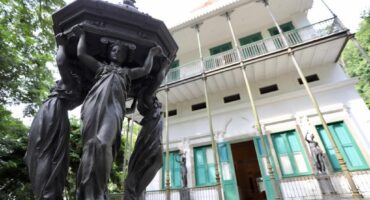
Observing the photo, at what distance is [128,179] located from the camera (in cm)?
151

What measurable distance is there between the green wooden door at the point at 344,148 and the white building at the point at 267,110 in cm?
3

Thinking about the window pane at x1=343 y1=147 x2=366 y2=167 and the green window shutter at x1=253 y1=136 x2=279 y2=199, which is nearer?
the window pane at x1=343 y1=147 x2=366 y2=167

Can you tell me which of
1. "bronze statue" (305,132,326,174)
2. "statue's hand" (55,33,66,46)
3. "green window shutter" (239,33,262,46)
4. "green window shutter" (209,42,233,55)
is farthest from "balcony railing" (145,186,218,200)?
"statue's hand" (55,33,66,46)

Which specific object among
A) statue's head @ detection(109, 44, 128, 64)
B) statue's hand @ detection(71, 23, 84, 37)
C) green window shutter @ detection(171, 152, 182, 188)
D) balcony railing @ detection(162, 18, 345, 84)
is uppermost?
balcony railing @ detection(162, 18, 345, 84)

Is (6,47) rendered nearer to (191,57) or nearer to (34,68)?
(34,68)

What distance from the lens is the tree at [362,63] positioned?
12422 mm

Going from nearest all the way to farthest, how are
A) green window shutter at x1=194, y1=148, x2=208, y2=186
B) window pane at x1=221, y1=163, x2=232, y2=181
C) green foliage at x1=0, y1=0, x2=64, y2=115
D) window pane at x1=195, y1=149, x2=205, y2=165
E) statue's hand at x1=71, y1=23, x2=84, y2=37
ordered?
1. statue's hand at x1=71, y1=23, x2=84, y2=37
2. green foliage at x1=0, y1=0, x2=64, y2=115
3. window pane at x1=221, y1=163, x2=232, y2=181
4. green window shutter at x1=194, y1=148, x2=208, y2=186
5. window pane at x1=195, y1=149, x2=205, y2=165

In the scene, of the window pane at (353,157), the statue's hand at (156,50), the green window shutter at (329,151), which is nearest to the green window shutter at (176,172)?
the green window shutter at (329,151)

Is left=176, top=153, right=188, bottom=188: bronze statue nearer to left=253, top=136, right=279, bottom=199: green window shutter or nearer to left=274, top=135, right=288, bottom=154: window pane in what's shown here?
left=253, top=136, right=279, bottom=199: green window shutter

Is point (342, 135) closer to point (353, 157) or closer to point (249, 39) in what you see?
point (353, 157)

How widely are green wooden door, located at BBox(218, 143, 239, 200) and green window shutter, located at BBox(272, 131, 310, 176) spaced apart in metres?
1.97

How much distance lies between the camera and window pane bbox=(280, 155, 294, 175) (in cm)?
824

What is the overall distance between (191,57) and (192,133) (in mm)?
5192

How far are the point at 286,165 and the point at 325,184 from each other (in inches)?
57.2
